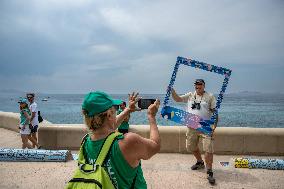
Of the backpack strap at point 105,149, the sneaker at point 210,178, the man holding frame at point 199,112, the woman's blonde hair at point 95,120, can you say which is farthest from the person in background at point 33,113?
the backpack strap at point 105,149

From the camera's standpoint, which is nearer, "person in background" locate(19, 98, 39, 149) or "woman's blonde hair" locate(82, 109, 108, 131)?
"woman's blonde hair" locate(82, 109, 108, 131)

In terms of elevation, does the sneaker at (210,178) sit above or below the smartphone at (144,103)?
below

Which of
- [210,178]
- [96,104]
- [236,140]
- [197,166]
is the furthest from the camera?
[236,140]

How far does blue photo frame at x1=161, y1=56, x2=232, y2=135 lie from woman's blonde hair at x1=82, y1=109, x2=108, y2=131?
3.89 meters

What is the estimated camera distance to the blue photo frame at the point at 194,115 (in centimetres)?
601

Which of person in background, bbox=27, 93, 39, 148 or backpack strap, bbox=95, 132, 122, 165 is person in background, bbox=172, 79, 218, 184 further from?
person in background, bbox=27, 93, 39, 148

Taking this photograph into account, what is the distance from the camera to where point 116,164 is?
2.07 metres

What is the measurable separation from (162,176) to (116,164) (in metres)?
4.03

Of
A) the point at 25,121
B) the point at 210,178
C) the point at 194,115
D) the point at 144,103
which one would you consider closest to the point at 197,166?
the point at 210,178

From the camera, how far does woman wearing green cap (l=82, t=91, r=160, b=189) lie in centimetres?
207

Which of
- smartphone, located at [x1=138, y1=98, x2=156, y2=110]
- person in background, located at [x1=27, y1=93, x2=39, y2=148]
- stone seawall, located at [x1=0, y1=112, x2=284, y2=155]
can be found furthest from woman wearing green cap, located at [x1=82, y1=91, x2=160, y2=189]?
person in background, located at [x1=27, y1=93, x2=39, y2=148]

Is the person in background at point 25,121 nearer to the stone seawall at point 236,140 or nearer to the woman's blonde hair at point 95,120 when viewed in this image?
the stone seawall at point 236,140

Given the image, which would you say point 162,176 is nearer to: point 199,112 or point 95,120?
point 199,112

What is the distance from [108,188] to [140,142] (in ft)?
1.29
